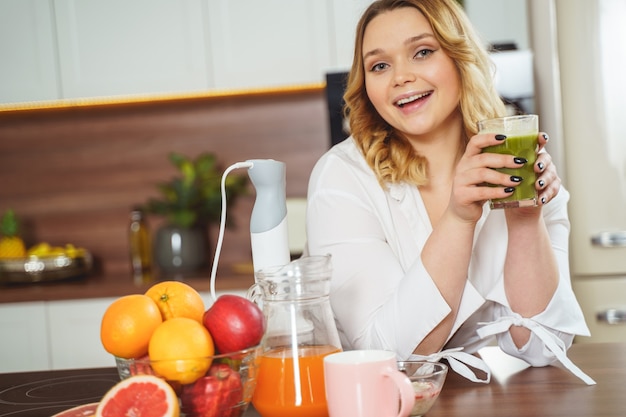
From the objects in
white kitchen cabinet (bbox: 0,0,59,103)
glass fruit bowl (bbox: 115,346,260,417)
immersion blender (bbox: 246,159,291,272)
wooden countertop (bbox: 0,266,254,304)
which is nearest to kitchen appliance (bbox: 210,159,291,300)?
immersion blender (bbox: 246,159,291,272)

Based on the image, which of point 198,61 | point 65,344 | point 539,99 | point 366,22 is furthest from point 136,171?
point 366,22

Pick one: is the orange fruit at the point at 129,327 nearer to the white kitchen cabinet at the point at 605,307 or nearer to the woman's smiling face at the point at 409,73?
the woman's smiling face at the point at 409,73

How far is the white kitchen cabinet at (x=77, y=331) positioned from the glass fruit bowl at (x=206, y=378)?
2047 mm

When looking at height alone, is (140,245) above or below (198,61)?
below

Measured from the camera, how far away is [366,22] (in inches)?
57.3

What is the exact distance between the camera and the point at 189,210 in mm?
3053

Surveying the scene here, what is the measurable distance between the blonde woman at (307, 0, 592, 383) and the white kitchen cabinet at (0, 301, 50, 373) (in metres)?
1.74

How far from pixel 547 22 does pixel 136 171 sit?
1844mm

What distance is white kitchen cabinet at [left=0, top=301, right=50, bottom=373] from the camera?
276 cm

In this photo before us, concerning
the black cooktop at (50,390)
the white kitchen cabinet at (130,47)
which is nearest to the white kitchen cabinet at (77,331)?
the white kitchen cabinet at (130,47)

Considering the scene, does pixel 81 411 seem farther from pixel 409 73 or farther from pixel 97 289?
pixel 97 289

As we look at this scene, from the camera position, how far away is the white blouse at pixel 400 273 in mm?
1149

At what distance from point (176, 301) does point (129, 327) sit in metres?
0.07

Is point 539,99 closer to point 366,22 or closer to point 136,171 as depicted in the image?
point 366,22
